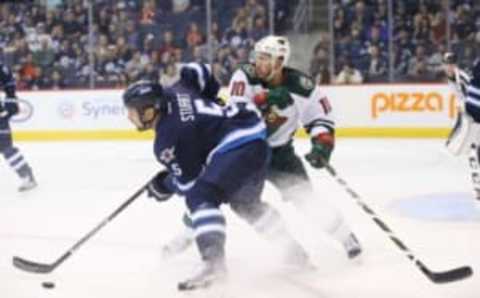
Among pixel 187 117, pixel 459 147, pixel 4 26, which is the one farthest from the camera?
pixel 4 26

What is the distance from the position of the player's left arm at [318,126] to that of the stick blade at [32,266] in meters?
1.17

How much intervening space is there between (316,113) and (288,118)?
0.12 metres

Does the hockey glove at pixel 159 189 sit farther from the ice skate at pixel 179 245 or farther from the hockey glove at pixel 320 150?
the hockey glove at pixel 320 150

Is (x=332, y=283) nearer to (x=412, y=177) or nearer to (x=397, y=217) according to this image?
(x=397, y=217)

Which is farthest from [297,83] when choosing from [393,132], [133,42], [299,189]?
[133,42]

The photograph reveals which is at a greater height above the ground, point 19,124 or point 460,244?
point 460,244

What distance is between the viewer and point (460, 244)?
13.8ft

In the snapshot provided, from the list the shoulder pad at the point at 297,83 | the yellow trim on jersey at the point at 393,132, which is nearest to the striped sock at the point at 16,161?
the shoulder pad at the point at 297,83

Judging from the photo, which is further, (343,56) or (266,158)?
(343,56)

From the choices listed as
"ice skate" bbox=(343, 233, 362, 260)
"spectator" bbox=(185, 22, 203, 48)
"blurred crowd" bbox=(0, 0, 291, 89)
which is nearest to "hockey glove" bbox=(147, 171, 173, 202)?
"ice skate" bbox=(343, 233, 362, 260)

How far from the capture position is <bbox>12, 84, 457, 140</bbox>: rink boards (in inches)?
342

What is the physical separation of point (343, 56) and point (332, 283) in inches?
237

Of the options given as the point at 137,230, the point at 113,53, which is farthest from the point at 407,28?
the point at 137,230

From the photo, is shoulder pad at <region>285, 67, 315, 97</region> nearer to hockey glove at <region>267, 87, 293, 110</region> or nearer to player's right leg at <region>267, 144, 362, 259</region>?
hockey glove at <region>267, 87, 293, 110</region>
